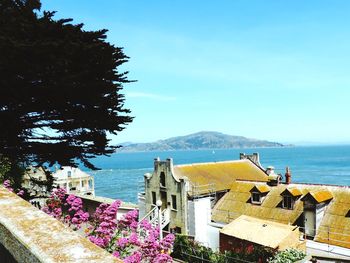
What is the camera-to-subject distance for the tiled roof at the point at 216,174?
3491 cm

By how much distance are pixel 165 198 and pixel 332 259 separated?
16.7 meters

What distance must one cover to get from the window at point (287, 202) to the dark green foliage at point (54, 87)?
20.6m

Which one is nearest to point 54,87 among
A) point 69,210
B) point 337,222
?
point 69,210

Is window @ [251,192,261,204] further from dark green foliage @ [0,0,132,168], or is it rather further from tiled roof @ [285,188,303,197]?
dark green foliage @ [0,0,132,168]

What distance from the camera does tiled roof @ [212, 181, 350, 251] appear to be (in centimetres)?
2567

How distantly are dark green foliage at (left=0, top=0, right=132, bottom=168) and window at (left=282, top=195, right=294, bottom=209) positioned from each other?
20.6 meters

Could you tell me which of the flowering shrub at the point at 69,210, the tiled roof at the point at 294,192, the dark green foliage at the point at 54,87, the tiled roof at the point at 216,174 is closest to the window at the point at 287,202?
the tiled roof at the point at 294,192

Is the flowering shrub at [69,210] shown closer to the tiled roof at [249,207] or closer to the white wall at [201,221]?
the tiled roof at [249,207]

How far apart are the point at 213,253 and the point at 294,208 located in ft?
27.0

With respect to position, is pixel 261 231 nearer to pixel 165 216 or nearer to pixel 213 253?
pixel 213 253

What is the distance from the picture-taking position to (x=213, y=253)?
25.4 metres

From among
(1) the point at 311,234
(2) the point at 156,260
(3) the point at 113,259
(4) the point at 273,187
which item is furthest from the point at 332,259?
(3) the point at 113,259

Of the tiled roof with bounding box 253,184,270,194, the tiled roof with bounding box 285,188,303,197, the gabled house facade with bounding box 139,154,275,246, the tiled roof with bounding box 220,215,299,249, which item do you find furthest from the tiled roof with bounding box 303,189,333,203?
the gabled house facade with bounding box 139,154,275,246

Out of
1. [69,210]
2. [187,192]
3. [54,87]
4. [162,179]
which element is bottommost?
[187,192]
